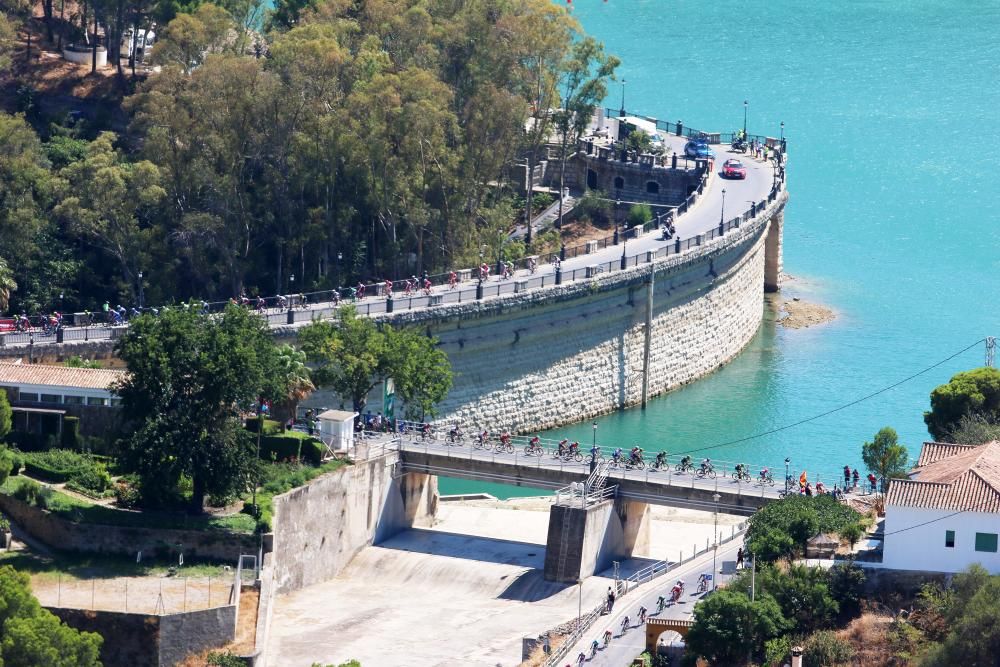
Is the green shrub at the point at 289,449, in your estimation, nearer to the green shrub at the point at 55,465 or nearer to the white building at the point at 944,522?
the green shrub at the point at 55,465

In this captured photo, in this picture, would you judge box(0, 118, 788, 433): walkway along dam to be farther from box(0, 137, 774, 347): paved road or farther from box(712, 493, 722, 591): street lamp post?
box(712, 493, 722, 591): street lamp post

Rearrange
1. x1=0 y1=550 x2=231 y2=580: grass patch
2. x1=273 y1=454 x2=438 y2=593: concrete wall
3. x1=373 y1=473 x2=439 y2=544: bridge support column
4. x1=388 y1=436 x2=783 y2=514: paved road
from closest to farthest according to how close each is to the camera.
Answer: x1=0 y1=550 x2=231 y2=580: grass patch → x1=273 y1=454 x2=438 y2=593: concrete wall → x1=388 y1=436 x2=783 y2=514: paved road → x1=373 y1=473 x2=439 y2=544: bridge support column

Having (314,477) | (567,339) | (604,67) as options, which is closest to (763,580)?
(314,477)

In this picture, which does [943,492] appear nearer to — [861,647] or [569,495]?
[861,647]

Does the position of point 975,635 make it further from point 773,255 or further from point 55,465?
point 773,255

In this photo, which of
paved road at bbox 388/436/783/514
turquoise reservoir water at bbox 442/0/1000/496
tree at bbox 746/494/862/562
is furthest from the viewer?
turquoise reservoir water at bbox 442/0/1000/496

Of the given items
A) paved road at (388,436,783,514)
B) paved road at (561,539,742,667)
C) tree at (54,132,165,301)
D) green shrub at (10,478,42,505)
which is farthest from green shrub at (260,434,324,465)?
tree at (54,132,165,301)
